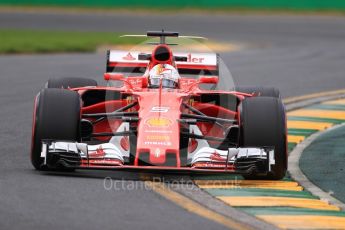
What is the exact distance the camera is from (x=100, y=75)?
78.0 feet

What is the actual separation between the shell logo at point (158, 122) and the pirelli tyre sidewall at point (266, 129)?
754mm

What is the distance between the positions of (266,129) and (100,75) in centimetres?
1251

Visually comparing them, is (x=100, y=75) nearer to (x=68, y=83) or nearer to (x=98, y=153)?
(x=68, y=83)

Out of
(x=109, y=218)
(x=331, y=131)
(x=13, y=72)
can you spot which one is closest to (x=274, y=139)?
(x=109, y=218)

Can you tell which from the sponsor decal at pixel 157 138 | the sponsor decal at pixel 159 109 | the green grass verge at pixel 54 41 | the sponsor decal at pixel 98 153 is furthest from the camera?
the green grass verge at pixel 54 41

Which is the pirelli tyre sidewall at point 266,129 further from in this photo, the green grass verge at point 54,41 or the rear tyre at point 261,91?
the green grass verge at point 54,41

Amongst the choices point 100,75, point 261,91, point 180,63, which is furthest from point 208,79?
point 100,75

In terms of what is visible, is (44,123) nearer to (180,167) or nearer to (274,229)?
(180,167)

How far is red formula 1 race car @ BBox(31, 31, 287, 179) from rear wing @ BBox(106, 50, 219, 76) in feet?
3.97

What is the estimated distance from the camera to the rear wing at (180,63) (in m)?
14.3

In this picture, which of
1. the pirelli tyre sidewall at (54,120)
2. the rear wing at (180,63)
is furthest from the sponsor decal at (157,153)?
the rear wing at (180,63)

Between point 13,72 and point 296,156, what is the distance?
11.4 m

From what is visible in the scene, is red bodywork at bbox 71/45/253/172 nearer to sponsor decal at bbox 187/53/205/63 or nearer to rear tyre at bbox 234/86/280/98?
rear tyre at bbox 234/86/280/98

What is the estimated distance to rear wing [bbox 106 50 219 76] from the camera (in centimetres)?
1428
